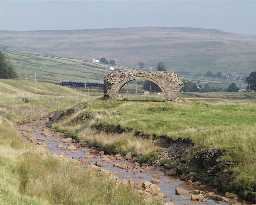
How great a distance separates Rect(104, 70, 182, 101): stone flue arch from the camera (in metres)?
72.8

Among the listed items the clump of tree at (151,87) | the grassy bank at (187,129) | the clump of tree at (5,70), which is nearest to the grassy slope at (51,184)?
the grassy bank at (187,129)

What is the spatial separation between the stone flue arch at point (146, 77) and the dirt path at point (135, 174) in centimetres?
2077

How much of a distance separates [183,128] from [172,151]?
263 inches

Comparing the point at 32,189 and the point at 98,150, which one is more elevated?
the point at 32,189

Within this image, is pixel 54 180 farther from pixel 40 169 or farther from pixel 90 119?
pixel 90 119

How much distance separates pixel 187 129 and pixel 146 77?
32.1 meters

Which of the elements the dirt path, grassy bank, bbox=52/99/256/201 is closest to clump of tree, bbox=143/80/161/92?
grassy bank, bbox=52/99/256/201

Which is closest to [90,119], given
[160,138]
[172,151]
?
[160,138]

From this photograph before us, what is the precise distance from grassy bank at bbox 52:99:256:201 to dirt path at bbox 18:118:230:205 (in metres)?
1.44

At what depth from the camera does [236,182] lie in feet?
90.9

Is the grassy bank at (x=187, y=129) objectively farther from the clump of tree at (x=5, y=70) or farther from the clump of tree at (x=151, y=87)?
the clump of tree at (x=151, y=87)

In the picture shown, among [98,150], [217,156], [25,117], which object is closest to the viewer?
[217,156]

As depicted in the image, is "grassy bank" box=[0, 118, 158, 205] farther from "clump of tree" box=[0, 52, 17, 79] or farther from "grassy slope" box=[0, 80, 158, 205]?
"clump of tree" box=[0, 52, 17, 79]

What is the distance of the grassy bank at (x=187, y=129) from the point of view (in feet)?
97.3
